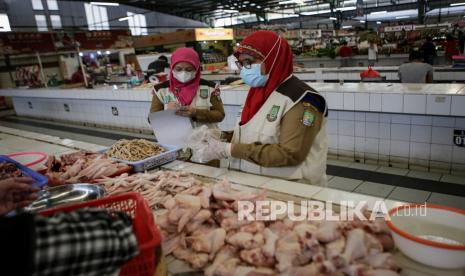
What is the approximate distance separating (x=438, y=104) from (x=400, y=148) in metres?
0.96

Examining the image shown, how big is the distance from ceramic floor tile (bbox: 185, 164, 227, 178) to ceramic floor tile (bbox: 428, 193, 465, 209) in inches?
109

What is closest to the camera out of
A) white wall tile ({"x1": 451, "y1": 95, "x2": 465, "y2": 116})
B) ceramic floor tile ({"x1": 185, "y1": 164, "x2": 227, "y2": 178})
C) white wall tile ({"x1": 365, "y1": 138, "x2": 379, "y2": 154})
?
ceramic floor tile ({"x1": 185, "y1": 164, "x2": 227, "y2": 178})

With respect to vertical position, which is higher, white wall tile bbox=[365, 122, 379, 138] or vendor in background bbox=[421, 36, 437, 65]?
vendor in background bbox=[421, 36, 437, 65]

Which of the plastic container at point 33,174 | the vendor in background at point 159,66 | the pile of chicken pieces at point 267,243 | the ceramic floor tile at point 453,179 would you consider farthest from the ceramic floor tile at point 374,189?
the vendor in background at point 159,66

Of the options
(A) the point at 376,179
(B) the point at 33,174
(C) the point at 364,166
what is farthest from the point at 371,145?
(B) the point at 33,174

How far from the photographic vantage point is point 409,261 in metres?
1.43

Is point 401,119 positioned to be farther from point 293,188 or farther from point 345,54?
point 345,54

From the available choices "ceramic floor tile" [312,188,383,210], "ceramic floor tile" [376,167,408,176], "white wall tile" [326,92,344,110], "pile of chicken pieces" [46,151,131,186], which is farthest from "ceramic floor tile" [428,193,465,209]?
"pile of chicken pieces" [46,151,131,186]

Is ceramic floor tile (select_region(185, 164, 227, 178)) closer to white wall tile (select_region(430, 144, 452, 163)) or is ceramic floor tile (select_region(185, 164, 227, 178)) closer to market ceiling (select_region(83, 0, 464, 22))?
white wall tile (select_region(430, 144, 452, 163))

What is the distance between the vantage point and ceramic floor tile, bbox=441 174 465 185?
441cm

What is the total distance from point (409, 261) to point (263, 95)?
4.37ft

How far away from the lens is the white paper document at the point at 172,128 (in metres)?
3.22

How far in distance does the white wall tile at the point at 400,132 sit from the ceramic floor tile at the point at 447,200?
1.08 metres

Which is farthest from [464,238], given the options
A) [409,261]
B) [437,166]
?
[437,166]
